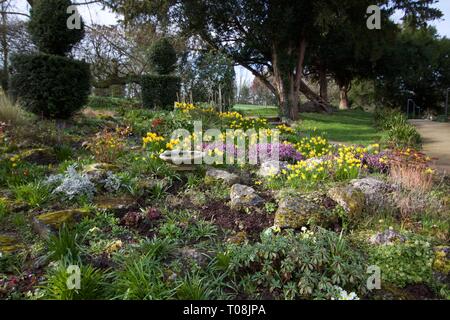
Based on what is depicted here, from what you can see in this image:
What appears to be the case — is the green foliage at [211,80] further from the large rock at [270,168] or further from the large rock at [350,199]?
the large rock at [350,199]

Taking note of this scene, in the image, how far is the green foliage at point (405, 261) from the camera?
2723 millimetres

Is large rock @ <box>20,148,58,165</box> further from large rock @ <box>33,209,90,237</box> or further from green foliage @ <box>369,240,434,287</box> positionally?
green foliage @ <box>369,240,434,287</box>

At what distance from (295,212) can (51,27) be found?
7.07 meters

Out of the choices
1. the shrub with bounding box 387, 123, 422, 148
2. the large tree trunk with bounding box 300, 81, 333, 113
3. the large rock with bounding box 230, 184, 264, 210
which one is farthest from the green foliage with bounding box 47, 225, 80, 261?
the large tree trunk with bounding box 300, 81, 333, 113

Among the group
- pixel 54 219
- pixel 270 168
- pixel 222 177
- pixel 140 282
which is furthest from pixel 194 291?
pixel 270 168

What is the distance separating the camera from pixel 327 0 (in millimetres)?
13375

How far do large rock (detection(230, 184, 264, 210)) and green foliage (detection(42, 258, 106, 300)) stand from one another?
5.77 feet

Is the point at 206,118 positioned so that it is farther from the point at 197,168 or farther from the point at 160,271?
the point at 160,271

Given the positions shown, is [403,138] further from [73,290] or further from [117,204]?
[73,290]

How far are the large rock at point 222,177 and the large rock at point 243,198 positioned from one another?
1.28 ft

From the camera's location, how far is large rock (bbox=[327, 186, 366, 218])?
143 inches

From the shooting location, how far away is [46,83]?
760 centimetres

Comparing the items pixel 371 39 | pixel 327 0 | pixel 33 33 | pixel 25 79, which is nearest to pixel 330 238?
pixel 25 79
